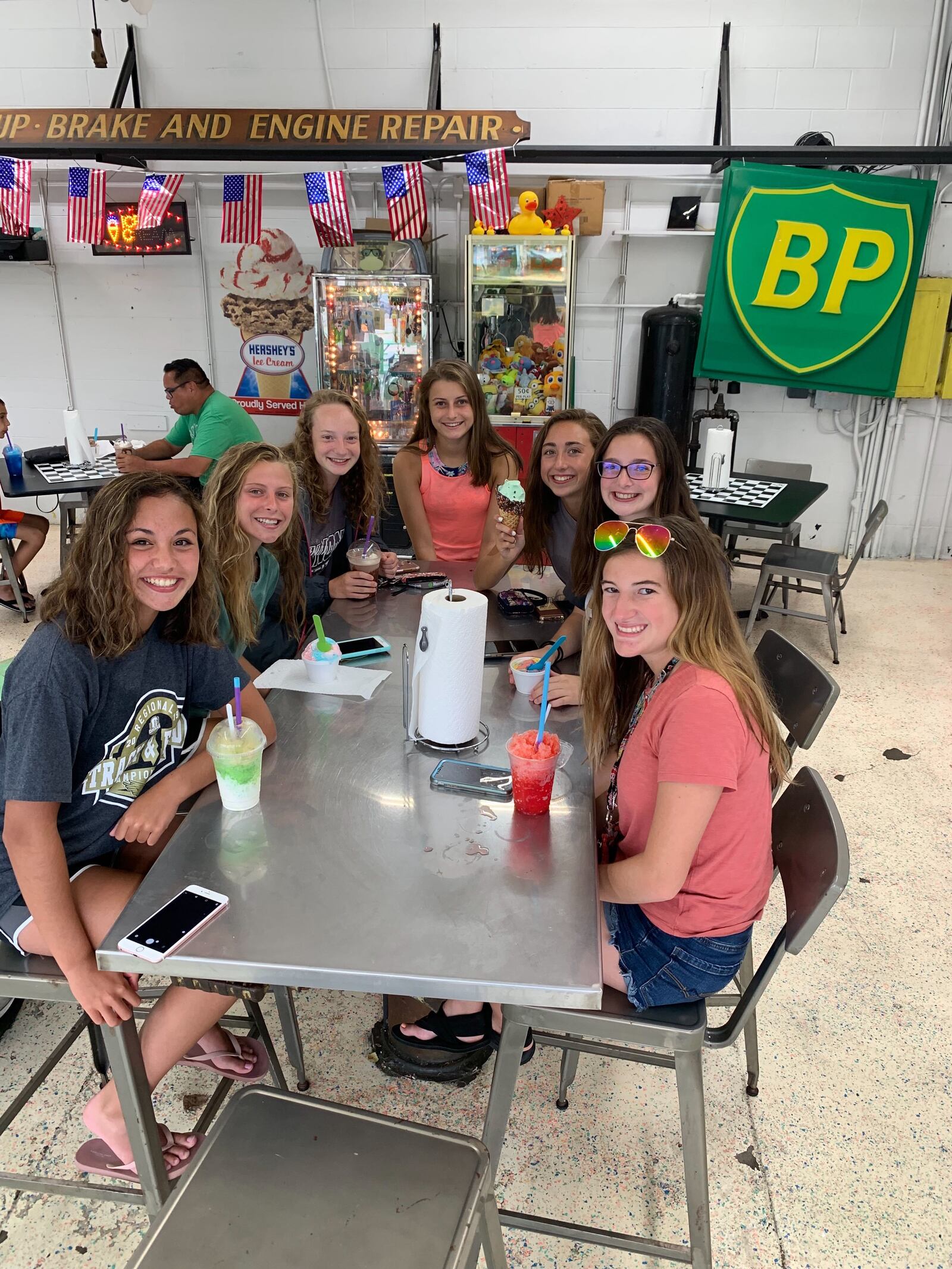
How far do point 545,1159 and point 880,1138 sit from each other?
0.72 m

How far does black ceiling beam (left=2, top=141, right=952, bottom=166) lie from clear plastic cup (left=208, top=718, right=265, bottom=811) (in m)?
3.82

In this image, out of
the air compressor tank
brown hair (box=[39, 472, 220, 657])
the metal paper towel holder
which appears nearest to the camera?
brown hair (box=[39, 472, 220, 657])

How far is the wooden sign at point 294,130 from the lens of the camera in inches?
171

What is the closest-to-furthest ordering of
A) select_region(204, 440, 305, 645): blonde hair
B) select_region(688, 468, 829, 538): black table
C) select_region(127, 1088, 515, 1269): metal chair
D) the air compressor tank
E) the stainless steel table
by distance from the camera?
select_region(127, 1088, 515, 1269): metal chair → the stainless steel table → select_region(204, 440, 305, 645): blonde hair → select_region(688, 468, 829, 538): black table → the air compressor tank

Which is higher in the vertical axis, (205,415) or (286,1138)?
(205,415)

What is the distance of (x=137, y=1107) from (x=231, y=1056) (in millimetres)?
452

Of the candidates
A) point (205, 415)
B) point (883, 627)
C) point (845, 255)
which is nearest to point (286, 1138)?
point (205, 415)

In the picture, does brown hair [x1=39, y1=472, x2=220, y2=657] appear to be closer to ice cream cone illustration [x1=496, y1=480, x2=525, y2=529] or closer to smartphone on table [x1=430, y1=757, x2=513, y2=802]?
smartphone on table [x1=430, y1=757, x2=513, y2=802]

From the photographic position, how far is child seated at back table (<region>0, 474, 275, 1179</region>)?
138 cm

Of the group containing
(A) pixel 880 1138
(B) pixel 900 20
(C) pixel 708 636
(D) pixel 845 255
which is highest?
(B) pixel 900 20

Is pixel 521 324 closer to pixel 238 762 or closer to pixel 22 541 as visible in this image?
pixel 22 541

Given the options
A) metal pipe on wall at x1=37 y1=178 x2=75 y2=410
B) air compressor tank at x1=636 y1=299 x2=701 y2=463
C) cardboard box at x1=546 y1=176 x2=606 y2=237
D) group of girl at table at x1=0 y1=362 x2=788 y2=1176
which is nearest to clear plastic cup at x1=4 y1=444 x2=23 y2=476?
metal pipe on wall at x1=37 y1=178 x2=75 y2=410

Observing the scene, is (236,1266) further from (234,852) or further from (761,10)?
Answer: (761,10)

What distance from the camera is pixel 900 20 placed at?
5098 mm
